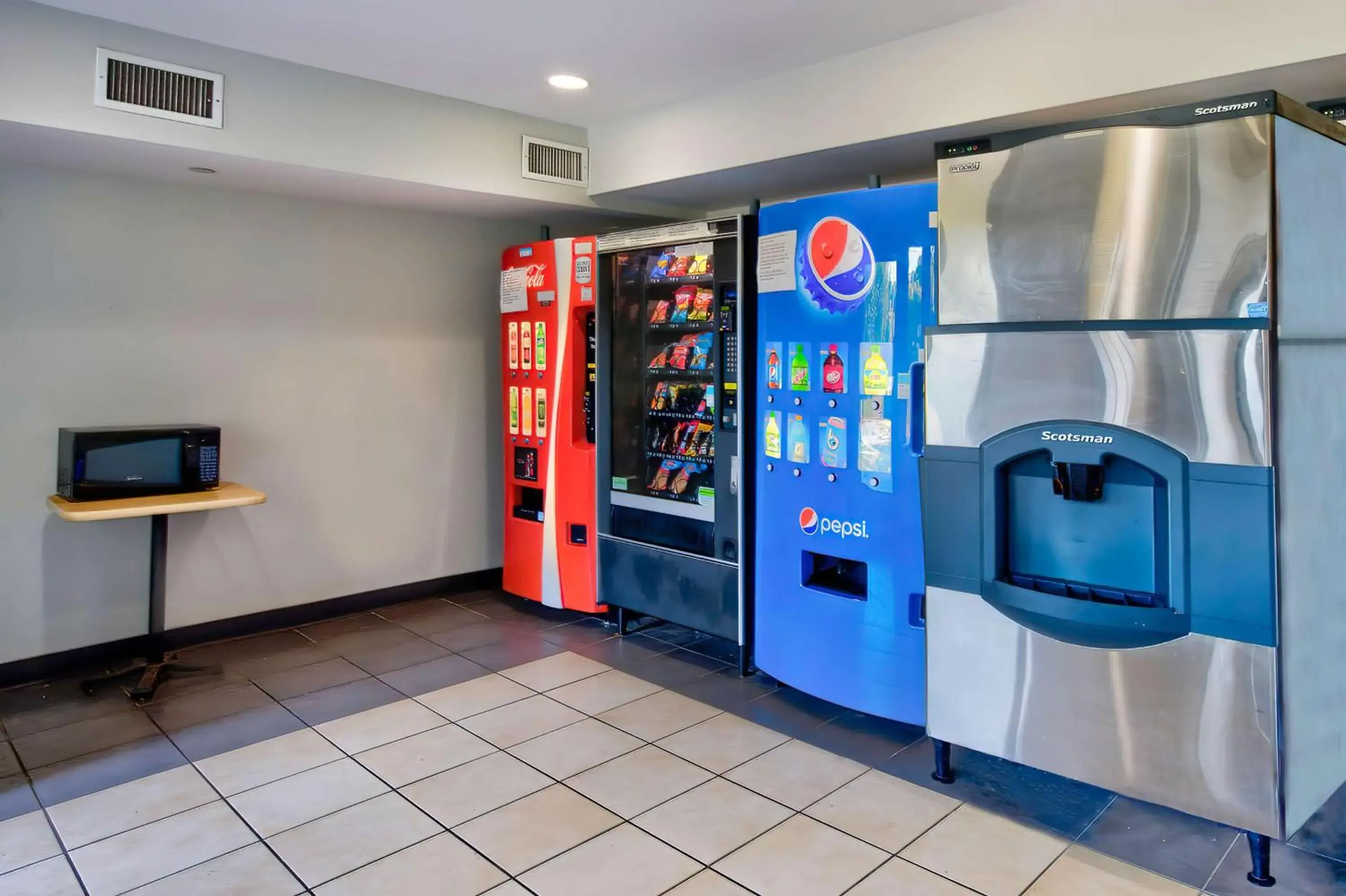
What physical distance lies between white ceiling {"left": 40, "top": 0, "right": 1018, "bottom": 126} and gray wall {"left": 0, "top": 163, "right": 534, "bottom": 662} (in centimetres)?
104

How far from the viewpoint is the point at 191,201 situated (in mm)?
4074

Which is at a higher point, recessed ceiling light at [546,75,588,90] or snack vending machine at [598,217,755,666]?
recessed ceiling light at [546,75,588,90]

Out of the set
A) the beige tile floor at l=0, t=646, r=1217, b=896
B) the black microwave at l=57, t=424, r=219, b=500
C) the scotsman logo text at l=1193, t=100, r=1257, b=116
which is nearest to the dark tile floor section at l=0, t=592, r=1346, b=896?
the beige tile floor at l=0, t=646, r=1217, b=896

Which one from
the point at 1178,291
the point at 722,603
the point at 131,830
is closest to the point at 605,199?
the point at 722,603

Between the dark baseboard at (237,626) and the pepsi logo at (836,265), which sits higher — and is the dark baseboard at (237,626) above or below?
below

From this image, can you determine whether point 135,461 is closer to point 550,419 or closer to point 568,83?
point 550,419

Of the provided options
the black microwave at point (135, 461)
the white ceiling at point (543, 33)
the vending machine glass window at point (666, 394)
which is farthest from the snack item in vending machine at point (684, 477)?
the black microwave at point (135, 461)

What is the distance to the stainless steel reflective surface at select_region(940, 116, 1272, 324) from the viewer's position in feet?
6.81

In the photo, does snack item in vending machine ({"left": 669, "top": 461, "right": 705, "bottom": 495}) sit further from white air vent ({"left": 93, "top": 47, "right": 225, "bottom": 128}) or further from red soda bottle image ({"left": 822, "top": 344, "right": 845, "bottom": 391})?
white air vent ({"left": 93, "top": 47, "right": 225, "bottom": 128})

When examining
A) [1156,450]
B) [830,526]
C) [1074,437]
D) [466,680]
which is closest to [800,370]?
[830,526]

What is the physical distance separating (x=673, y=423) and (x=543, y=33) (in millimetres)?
1748

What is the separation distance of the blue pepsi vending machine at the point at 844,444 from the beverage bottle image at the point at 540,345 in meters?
1.44

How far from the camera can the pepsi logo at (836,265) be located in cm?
308

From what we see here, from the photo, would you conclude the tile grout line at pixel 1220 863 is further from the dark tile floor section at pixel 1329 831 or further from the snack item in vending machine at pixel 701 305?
the snack item in vending machine at pixel 701 305
